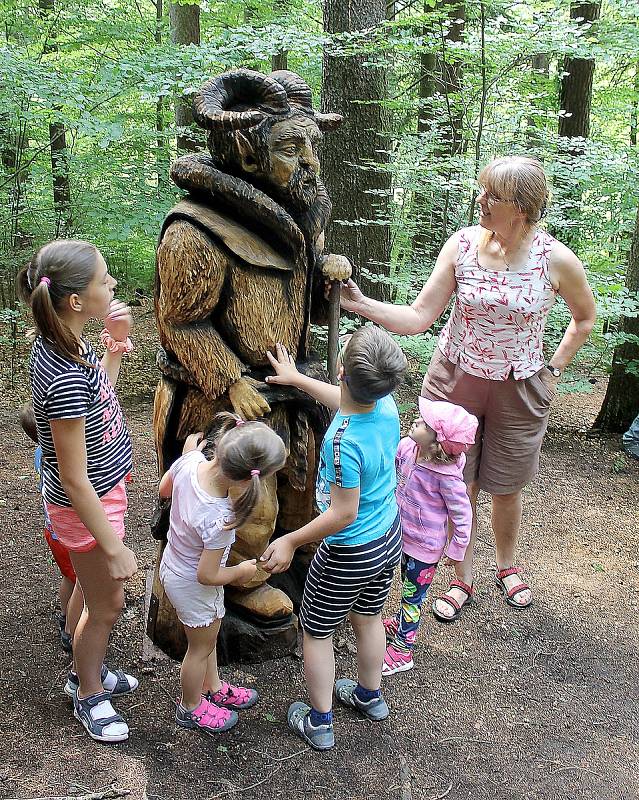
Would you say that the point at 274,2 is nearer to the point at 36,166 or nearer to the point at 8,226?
the point at 36,166

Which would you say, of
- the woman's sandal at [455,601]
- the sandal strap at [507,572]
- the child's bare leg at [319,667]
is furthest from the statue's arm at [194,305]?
the sandal strap at [507,572]

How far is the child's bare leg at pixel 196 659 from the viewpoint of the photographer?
2361 millimetres

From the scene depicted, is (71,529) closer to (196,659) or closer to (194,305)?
(196,659)

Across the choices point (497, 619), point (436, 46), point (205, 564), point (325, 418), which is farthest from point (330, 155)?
point (205, 564)

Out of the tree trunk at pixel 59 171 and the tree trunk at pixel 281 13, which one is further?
the tree trunk at pixel 281 13

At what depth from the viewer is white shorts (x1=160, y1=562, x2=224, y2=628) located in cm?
229

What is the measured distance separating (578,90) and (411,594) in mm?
6485

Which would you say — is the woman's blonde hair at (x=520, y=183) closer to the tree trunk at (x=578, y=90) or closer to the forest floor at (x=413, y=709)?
the forest floor at (x=413, y=709)

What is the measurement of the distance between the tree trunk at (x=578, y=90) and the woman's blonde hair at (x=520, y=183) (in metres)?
5.17

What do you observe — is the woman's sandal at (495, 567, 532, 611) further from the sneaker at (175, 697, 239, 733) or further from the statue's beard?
the statue's beard

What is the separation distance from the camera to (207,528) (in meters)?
2.15

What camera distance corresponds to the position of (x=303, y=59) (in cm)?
696

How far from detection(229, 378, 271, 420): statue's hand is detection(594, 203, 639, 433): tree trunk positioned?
3.99m

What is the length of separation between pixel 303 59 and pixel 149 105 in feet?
5.32
